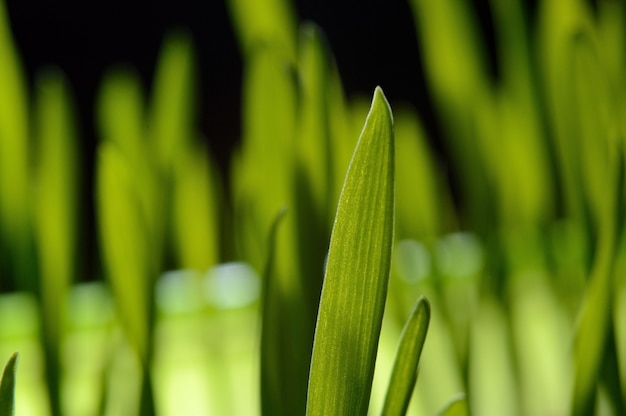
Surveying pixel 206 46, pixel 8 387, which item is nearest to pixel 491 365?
pixel 8 387

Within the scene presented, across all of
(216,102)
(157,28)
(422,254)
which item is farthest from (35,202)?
(216,102)

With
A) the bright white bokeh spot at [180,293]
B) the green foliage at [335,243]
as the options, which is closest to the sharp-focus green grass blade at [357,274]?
the green foliage at [335,243]

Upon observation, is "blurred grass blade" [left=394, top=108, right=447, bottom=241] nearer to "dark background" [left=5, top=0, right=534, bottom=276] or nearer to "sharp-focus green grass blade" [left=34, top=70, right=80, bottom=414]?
"sharp-focus green grass blade" [left=34, top=70, right=80, bottom=414]

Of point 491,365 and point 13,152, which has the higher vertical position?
point 13,152

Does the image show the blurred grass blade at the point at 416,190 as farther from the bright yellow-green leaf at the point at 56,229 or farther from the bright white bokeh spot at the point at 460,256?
the bright yellow-green leaf at the point at 56,229

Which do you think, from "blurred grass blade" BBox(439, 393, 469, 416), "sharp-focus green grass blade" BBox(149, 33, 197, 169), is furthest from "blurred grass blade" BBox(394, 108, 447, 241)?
"blurred grass blade" BBox(439, 393, 469, 416)

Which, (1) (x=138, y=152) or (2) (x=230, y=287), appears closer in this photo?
(1) (x=138, y=152)

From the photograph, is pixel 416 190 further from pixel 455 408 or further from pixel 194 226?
pixel 455 408

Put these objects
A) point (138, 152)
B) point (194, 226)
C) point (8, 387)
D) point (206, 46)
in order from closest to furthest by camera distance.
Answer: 1. point (8, 387)
2. point (138, 152)
3. point (194, 226)
4. point (206, 46)
